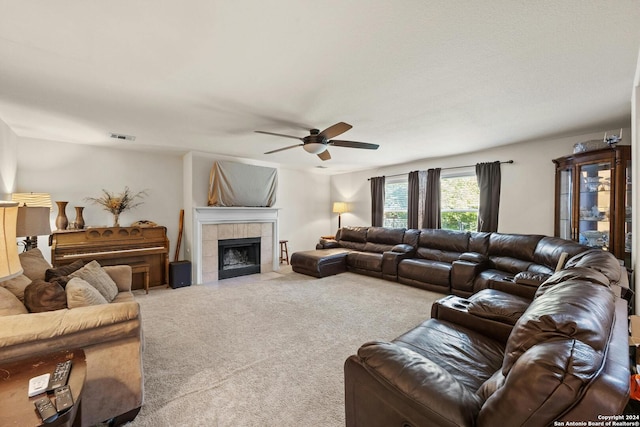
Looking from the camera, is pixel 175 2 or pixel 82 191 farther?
pixel 82 191

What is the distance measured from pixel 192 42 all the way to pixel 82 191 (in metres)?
4.11

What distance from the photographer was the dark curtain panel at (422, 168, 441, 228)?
550cm

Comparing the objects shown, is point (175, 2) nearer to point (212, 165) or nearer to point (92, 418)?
point (92, 418)

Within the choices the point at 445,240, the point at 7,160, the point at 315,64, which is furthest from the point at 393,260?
the point at 7,160

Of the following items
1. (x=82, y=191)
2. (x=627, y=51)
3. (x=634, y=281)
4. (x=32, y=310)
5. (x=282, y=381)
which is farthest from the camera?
(x=82, y=191)

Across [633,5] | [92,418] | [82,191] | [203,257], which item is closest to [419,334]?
[92,418]

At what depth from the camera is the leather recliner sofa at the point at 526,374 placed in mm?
759

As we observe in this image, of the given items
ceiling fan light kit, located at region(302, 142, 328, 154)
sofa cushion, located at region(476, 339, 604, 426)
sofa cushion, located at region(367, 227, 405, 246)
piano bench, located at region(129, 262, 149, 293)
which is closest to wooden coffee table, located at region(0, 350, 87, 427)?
sofa cushion, located at region(476, 339, 604, 426)

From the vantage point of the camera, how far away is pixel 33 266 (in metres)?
2.28

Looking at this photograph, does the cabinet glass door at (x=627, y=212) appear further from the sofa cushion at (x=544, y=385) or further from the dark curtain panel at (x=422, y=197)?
the sofa cushion at (x=544, y=385)

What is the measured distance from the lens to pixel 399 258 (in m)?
4.93

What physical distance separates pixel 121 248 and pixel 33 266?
2.14 m

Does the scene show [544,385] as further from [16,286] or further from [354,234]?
[354,234]

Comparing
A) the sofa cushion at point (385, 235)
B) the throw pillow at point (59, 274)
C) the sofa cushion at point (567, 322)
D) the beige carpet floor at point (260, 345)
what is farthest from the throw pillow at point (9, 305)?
the sofa cushion at point (385, 235)
